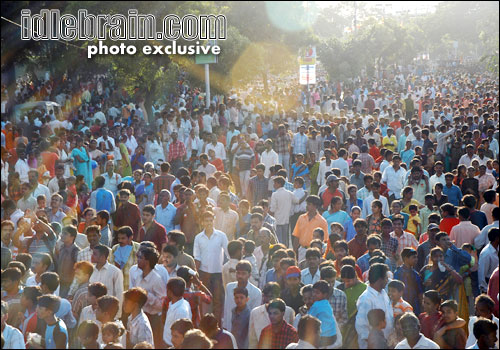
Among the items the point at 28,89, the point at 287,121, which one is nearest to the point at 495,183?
the point at 287,121

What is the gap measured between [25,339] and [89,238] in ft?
5.35

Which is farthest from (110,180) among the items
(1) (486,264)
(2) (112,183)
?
(1) (486,264)

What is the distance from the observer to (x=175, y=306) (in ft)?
19.5

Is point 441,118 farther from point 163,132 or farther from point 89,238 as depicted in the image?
point 89,238

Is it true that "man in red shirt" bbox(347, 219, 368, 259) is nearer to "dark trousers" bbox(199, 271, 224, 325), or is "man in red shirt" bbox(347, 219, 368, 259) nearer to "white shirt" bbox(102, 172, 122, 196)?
"dark trousers" bbox(199, 271, 224, 325)

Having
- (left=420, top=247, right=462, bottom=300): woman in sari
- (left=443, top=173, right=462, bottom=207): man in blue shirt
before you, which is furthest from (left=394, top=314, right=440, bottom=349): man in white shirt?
(left=443, top=173, right=462, bottom=207): man in blue shirt

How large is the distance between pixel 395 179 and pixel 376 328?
19.6 ft

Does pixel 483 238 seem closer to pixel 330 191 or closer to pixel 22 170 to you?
pixel 330 191

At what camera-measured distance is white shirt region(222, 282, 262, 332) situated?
253 inches

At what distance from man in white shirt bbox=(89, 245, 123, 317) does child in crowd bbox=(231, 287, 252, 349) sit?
118cm

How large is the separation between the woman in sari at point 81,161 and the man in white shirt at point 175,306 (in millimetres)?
6528

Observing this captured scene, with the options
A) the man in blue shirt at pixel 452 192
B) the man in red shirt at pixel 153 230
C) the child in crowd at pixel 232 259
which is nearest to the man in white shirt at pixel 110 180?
the man in red shirt at pixel 153 230

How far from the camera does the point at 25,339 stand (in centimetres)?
593

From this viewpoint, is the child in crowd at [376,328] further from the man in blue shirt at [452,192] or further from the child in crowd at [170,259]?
the man in blue shirt at [452,192]
